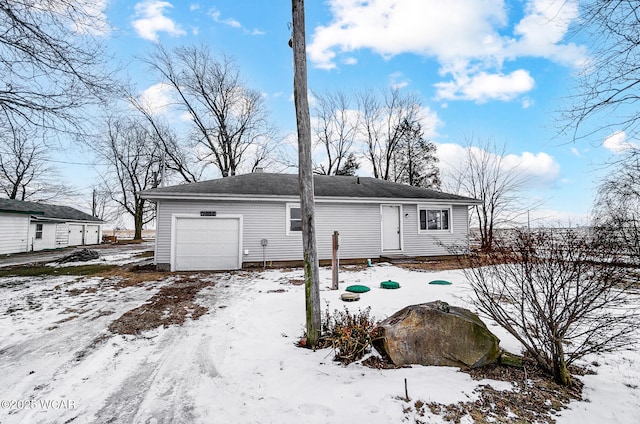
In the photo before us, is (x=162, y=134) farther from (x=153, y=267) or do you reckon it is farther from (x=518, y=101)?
(x=518, y=101)

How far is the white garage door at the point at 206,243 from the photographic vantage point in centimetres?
926

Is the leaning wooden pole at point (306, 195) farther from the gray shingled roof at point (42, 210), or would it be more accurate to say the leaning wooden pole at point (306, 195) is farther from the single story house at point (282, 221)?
the gray shingled roof at point (42, 210)

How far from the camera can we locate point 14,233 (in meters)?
16.0

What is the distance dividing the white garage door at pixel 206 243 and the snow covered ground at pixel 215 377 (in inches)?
167

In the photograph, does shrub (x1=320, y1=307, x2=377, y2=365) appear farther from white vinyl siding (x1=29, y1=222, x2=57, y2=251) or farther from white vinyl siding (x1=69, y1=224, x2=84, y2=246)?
white vinyl siding (x1=69, y1=224, x2=84, y2=246)

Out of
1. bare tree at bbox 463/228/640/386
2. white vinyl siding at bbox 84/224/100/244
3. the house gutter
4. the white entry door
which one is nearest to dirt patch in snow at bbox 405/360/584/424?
bare tree at bbox 463/228/640/386

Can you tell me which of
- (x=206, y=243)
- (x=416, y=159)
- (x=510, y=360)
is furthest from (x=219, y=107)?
(x=510, y=360)

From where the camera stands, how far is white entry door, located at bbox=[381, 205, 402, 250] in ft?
37.3

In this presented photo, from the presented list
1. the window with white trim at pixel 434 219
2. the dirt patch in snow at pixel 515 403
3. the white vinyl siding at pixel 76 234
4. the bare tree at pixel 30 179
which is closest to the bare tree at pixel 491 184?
the window with white trim at pixel 434 219

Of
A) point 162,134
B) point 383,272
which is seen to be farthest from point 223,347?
point 162,134

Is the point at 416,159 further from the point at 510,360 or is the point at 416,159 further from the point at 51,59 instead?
the point at 51,59

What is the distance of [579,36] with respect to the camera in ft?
12.1

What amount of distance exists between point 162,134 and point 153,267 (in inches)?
621

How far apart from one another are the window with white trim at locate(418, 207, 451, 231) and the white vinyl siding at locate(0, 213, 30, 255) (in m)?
22.7
